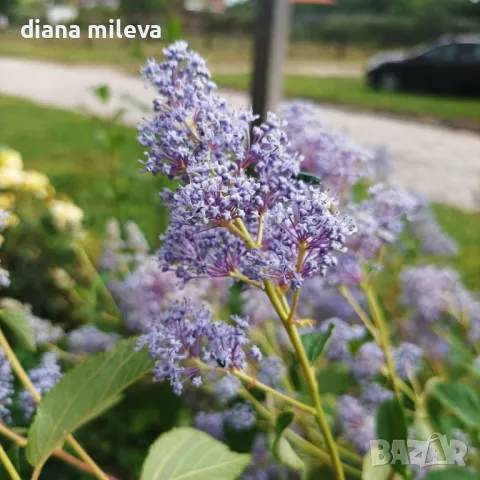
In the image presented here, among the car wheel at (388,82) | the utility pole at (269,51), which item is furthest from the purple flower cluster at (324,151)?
the car wheel at (388,82)

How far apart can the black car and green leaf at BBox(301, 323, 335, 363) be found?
35.8 feet

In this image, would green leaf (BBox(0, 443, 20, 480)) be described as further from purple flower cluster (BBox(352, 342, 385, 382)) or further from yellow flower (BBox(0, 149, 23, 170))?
yellow flower (BBox(0, 149, 23, 170))

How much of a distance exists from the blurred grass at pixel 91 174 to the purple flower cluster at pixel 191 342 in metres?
0.95

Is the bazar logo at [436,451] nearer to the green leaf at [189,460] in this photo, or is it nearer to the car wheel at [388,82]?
the green leaf at [189,460]

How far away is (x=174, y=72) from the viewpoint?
0.71 metres

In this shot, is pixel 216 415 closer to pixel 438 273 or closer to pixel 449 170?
pixel 438 273

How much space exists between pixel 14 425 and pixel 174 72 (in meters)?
0.76

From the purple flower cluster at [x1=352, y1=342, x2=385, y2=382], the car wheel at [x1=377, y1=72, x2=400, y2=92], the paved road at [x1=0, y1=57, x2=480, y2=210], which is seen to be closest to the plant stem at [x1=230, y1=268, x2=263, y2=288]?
the purple flower cluster at [x1=352, y1=342, x2=385, y2=382]

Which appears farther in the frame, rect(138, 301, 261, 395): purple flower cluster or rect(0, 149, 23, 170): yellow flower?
rect(0, 149, 23, 170): yellow flower

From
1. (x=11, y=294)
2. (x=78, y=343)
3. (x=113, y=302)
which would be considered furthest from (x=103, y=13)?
(x=78, y=343)

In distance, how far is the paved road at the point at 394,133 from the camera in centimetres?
571

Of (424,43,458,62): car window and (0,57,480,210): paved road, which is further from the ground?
(424,43,458,62): car window

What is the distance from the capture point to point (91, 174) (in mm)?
4645

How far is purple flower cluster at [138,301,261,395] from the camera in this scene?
703 millimetres
